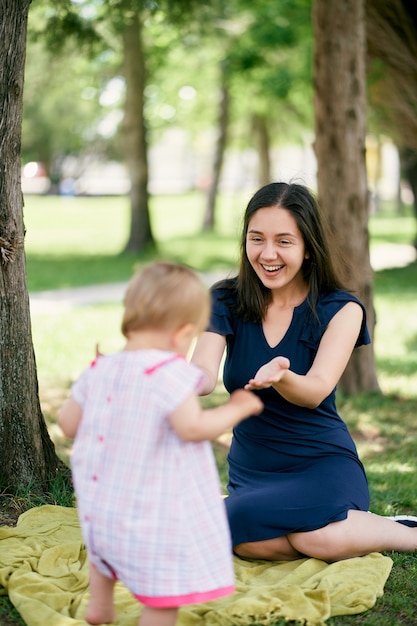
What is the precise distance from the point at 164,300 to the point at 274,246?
1.17 m

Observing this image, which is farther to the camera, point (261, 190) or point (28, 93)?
point (28, 93)

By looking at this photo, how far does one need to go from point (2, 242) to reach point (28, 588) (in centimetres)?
147

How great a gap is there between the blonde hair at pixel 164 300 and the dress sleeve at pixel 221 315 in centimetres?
116

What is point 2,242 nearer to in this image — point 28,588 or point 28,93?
point 28,588

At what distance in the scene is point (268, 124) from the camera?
2922 centimetres

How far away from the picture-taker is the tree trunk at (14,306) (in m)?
3.79

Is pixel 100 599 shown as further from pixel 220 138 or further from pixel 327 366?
pixel 220 138

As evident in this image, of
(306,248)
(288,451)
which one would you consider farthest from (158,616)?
(306,248)

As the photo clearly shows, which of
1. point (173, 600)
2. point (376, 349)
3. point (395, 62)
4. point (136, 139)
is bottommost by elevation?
point (376, 349)

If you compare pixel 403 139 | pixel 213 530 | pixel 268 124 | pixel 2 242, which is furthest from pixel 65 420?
pixel 268 124

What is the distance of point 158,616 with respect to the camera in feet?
8.21

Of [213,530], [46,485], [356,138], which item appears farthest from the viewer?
[356,138]

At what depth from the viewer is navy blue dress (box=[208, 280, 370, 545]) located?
3.41 metres

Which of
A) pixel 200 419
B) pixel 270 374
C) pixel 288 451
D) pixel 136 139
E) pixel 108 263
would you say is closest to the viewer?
pixel 200 419
